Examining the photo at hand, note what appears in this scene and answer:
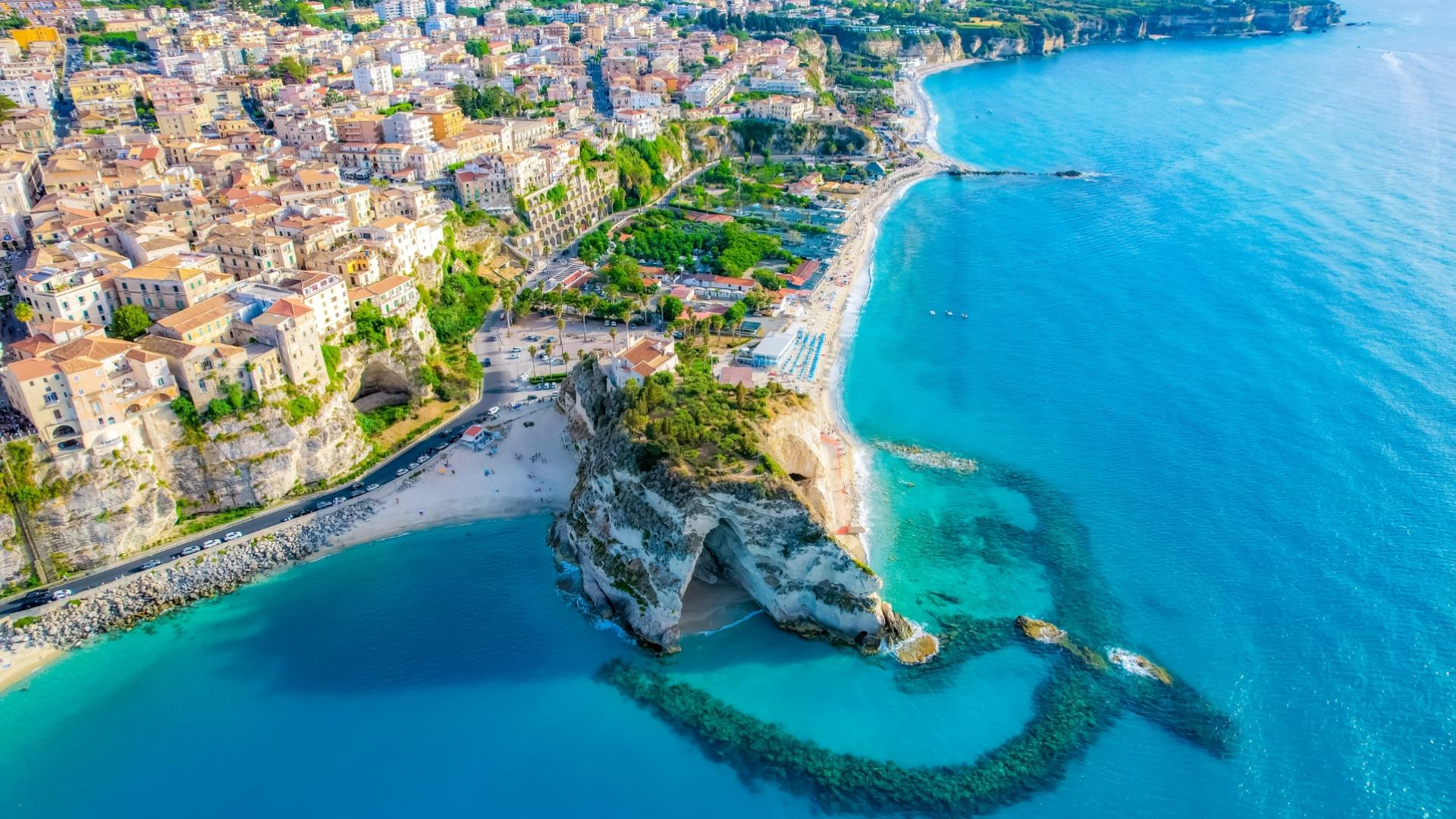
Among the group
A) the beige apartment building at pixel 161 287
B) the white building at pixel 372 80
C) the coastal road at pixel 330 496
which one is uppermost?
the white building at pixel 372 80

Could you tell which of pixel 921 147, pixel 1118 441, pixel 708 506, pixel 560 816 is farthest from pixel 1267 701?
pixel 921 147

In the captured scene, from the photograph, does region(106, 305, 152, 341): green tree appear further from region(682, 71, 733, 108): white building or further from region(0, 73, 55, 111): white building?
region(682, 71, 733, 108): white building

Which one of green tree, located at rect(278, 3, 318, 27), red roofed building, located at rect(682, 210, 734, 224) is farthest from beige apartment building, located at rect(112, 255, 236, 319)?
green tree, located at rect(278, 3, 318, 27)

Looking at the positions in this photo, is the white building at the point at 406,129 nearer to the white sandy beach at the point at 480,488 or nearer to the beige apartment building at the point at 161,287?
the beige apartment building at the point at 161,287

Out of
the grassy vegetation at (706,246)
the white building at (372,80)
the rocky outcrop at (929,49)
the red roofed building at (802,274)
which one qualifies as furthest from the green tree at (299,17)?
the rocky outcrop at (929,49)

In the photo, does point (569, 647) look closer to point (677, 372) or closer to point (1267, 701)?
point (677, 372)

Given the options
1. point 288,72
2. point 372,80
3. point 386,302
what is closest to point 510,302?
point 386,302
